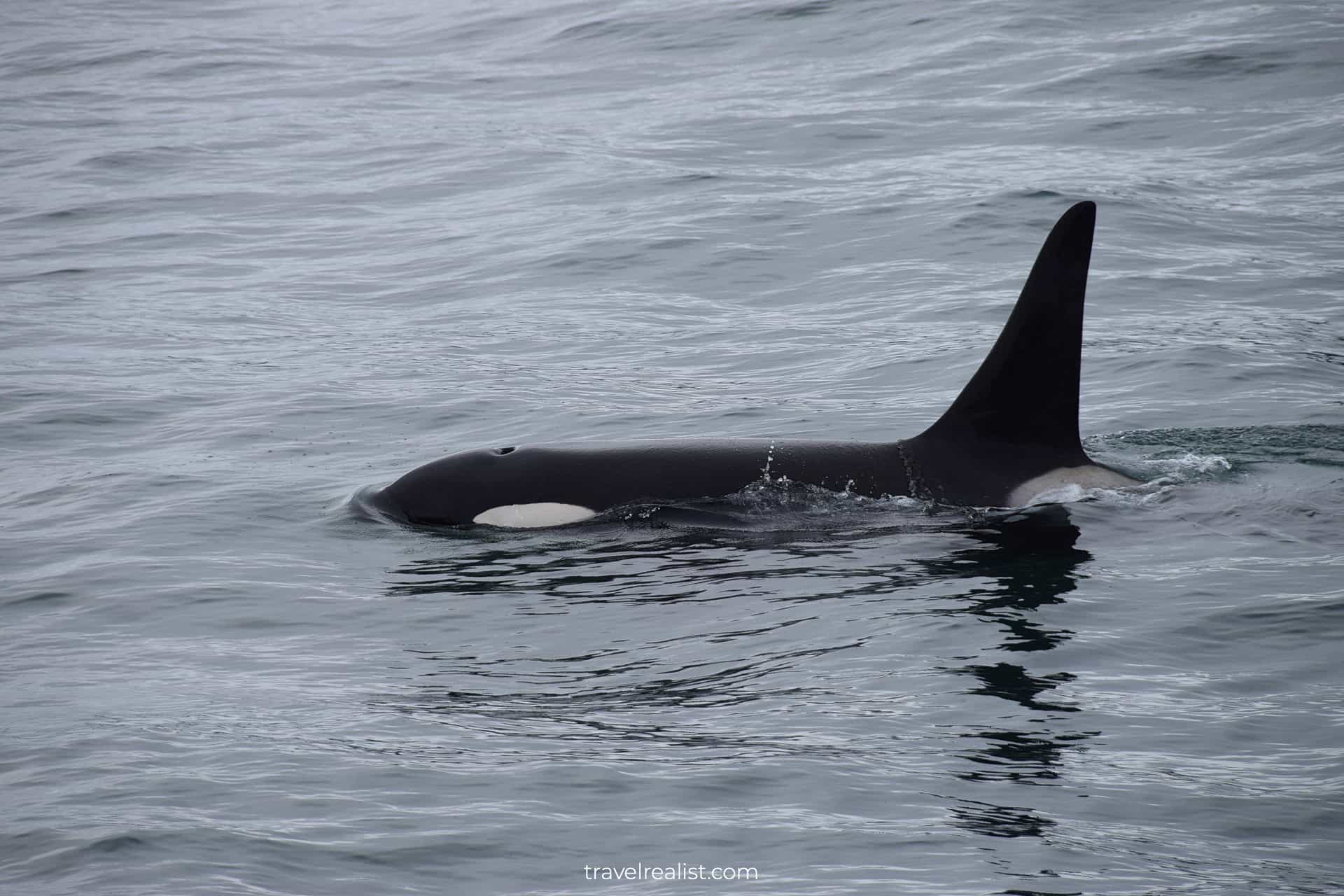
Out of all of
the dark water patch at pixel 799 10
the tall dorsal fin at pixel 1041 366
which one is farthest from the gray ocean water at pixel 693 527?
the dark water patch at pixel 799 10

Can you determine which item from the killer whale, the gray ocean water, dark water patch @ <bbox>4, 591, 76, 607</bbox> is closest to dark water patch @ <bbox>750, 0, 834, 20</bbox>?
the gray ocean water

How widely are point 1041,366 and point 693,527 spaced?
236 centimetres

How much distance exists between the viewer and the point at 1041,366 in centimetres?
1000

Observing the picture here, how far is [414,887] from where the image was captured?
5977 millimetres

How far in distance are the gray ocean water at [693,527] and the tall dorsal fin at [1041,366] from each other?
60 centimetres

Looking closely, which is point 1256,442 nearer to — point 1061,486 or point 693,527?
point 1061,486

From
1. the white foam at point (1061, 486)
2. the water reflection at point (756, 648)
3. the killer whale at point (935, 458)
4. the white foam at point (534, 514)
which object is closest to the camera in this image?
the water reflection at point (756, 648)

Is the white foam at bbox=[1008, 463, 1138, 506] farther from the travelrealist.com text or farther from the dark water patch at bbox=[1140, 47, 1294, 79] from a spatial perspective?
the dark water patch at bbox=[1140, 47, 1294, 79]

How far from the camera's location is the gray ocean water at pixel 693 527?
642 centimetres

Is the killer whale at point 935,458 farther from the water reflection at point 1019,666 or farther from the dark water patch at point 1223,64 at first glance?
the dark water patch at point 1223,64

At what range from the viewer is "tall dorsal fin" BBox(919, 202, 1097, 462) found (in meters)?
9.78

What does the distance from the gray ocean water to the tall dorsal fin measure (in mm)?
596

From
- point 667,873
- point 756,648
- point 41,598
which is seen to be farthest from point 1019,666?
point 41,598

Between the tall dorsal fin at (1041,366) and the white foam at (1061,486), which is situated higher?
the tall dorsal fin at (1041,366)
